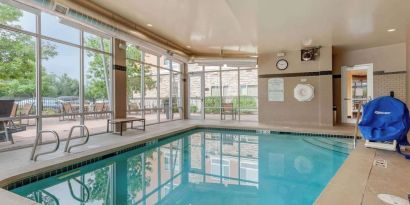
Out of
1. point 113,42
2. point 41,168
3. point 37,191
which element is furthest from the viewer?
point 113,42

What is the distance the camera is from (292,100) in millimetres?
8078

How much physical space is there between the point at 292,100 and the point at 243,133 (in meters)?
2.29

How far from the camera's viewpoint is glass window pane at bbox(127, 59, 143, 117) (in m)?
7.38

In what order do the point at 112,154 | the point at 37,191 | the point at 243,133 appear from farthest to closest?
the point at 243,133, the point at 112,154, the point at 37,191

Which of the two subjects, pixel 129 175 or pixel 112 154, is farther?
pixel 112 154

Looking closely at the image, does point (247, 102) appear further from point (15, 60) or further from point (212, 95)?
point (15, 60)

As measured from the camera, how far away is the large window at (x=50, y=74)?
4.48 m

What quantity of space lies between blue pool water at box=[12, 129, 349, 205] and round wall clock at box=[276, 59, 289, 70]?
130 inches

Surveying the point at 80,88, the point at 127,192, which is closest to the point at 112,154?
the point at 127,192

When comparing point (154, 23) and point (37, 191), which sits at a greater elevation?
point (154, 23)

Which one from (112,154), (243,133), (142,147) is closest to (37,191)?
(112,154)

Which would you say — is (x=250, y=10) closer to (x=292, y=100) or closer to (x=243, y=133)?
(x=243, y=133)

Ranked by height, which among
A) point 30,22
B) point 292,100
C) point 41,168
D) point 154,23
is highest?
point 154,23

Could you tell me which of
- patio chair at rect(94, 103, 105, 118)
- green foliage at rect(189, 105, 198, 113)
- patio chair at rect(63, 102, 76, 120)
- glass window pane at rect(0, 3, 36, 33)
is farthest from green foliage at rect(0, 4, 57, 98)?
green foliage at rect(189, 105, 198, 113)
